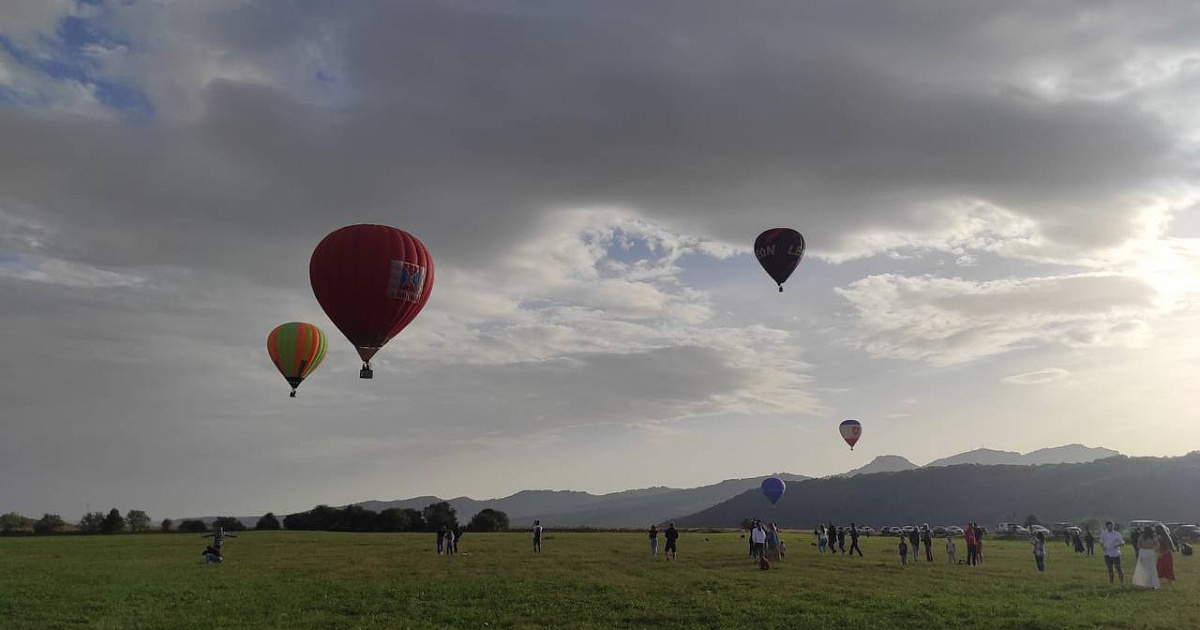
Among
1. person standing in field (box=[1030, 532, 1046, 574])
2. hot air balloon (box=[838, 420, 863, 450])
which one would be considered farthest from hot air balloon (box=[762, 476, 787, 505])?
person standing in field (box=[1030, 532, 1046, 574])

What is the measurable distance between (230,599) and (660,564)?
805 inches

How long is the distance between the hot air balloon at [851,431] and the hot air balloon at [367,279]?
51352mm

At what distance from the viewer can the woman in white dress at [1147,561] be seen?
26469 millimetres

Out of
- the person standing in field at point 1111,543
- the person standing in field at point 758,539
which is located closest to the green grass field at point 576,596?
the person standing in field at point 758,539

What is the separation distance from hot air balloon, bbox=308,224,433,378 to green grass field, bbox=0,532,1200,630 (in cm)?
1158

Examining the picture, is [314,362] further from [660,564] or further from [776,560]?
[776,560]

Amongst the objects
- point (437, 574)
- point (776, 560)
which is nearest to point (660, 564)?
point (776, 560)

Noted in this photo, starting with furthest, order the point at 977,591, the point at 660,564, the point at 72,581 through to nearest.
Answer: the point at 660,564
the point at 72,581
the point at 977,591

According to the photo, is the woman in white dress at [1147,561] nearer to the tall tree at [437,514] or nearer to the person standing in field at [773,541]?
the person standing in field at [773,541]

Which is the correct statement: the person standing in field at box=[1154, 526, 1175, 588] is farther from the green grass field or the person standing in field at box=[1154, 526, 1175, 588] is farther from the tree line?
the tree line

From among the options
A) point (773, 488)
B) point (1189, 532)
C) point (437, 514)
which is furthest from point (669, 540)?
point (437, 514)

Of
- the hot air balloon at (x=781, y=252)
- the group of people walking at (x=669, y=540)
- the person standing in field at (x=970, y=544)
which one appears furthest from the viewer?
the hot air balloon at (x=781, y=252)

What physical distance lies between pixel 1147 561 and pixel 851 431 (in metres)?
50.6

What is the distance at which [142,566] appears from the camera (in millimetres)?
38750
